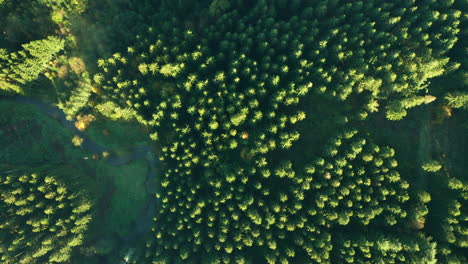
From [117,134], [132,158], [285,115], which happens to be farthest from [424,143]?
[117,134]

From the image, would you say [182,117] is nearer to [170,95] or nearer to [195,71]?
[170,95]

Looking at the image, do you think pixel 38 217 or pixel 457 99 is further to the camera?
pixel 38 217

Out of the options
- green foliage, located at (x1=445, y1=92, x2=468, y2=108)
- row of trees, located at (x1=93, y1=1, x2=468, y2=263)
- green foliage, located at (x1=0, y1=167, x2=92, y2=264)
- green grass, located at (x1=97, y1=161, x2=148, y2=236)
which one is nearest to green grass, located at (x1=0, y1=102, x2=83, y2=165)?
green foliage, located at (x1=0, y1=167, x2=92, y2=264)

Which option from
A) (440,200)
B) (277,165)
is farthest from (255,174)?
(440,200)

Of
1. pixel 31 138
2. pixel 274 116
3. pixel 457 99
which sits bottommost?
pixel 31 138

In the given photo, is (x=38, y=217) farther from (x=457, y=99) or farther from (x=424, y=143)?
(x=457, y=99)

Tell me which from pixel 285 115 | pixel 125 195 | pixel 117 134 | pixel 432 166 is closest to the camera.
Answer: pixel 432 166

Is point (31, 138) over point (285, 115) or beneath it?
beneath

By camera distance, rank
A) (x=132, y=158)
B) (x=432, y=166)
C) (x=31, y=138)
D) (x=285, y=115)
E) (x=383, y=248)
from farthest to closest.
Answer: (x=132, y=158)
(x=31, y=138)
(x=285, y=115)
(x=432, y=166)
(x=383, y=248)

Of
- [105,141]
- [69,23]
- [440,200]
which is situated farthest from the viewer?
[105,141]
